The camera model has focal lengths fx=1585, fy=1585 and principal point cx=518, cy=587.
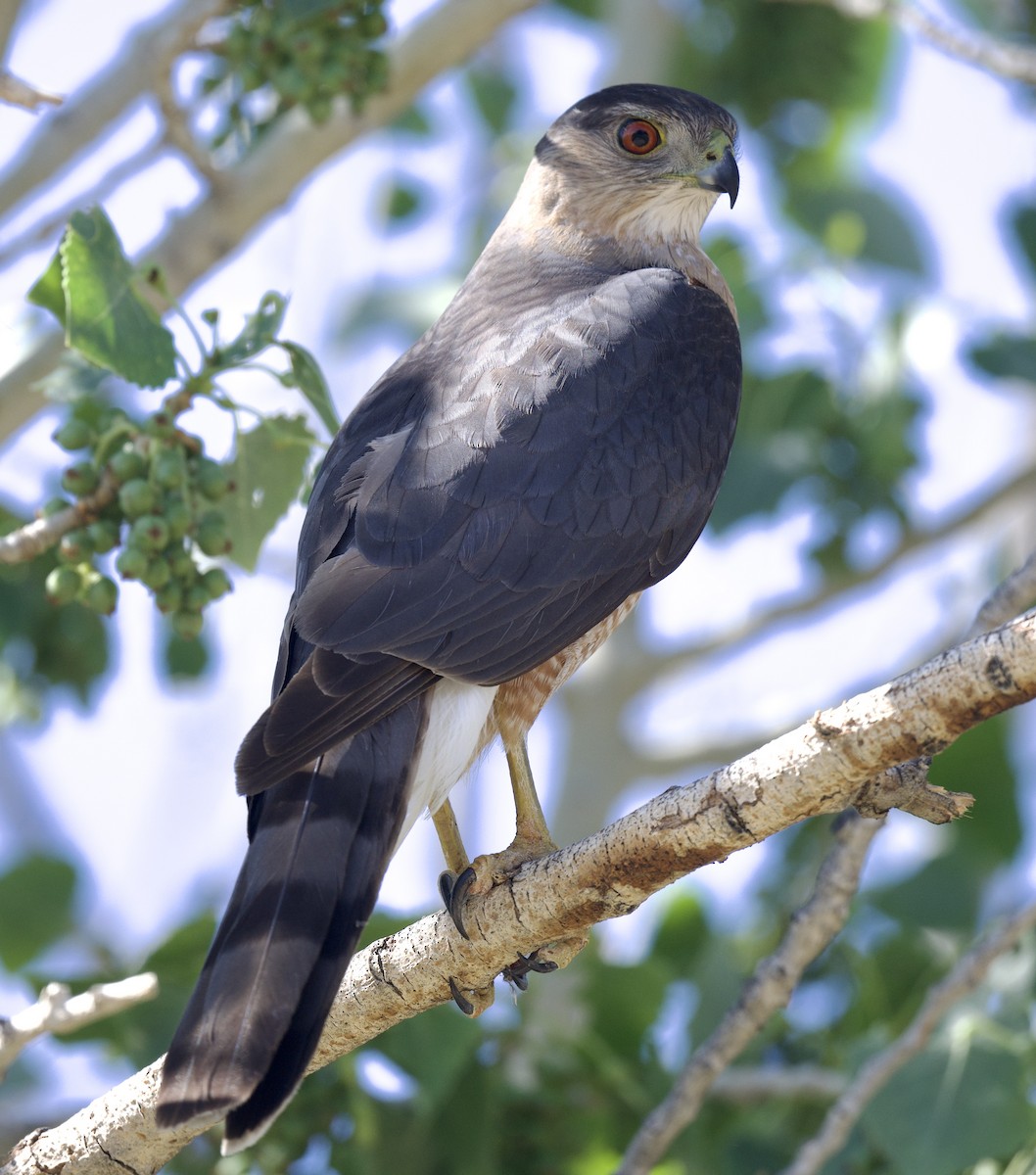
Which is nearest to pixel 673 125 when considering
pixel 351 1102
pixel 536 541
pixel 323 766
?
pixel 536 541

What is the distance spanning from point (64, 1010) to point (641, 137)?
302 cm

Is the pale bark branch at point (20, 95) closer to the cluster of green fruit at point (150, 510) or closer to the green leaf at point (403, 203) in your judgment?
the cluster of green fruit at point (150, 510)

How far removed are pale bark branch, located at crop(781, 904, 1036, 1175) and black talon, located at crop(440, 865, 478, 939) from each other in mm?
848

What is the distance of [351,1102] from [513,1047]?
0.46 metres

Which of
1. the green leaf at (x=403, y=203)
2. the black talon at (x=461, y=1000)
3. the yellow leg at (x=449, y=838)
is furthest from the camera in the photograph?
the green leaf at (x=403, y=203)

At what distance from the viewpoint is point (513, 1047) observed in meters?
3.99

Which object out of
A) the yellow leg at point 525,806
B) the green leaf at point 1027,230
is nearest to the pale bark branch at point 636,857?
the yellow leg at point 525,806

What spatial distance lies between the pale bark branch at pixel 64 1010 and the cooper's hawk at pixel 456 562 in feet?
0.59

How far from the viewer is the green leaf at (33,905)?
13.1 feet

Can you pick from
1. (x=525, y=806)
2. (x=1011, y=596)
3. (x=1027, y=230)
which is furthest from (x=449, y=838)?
(x=1027, y=230)

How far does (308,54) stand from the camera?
3875 millimetres

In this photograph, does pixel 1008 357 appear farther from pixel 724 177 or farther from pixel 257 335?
pixel 257 335

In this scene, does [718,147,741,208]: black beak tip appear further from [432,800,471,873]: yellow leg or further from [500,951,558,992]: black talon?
[500,951,558,992]: black talon

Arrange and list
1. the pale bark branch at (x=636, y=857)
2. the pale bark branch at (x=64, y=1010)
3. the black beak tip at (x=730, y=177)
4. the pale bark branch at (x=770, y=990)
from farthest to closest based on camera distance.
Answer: the black beak tip at (x=730, y=177), the pale bark branch at (x=770, y=990), the pale bark branch at (x=64, y=1010), the pale bark branch at (x=636, y=857)
